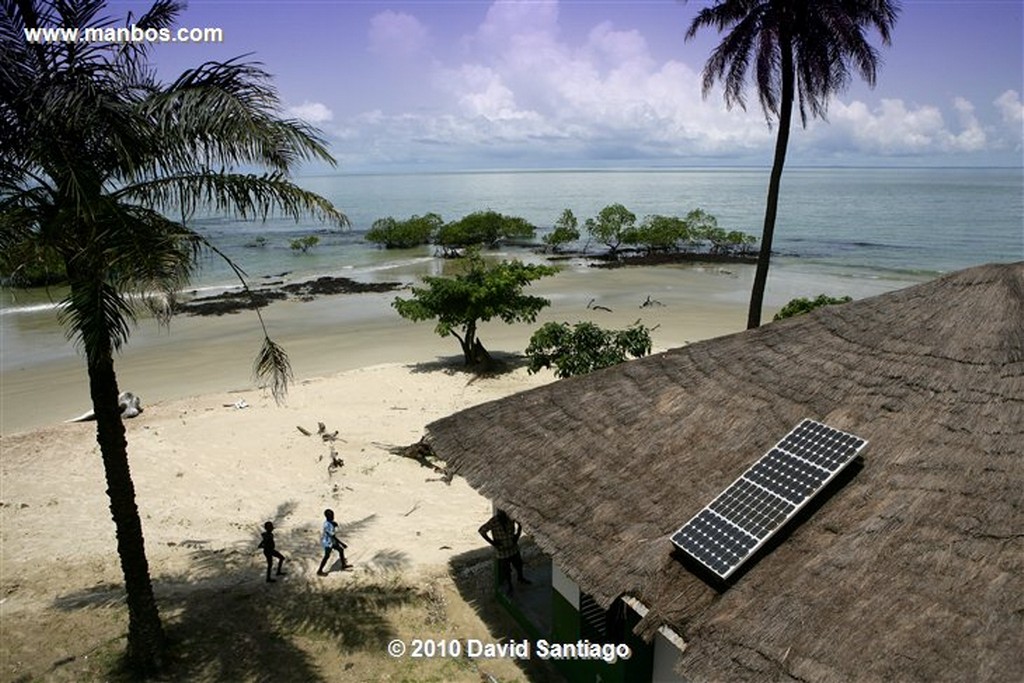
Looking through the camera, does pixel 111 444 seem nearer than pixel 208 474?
Yes

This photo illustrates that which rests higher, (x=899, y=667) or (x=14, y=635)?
(x=899, y=667)

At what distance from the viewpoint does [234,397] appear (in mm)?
21094

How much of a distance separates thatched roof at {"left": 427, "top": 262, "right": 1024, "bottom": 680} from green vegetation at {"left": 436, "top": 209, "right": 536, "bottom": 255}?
54277 millimetres

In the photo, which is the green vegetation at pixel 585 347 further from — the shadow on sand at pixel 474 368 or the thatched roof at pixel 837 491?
the thatched roof at pixel 837 491

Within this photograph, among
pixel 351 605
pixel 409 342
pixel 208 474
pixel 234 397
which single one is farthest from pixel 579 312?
pixel 351 605

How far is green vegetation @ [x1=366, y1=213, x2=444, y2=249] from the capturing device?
6688cm

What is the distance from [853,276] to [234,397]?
44887 mm

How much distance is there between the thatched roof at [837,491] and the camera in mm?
4863

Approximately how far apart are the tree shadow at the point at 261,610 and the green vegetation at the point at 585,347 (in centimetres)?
826

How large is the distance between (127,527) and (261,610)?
2642 mm

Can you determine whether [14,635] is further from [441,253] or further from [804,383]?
[441,253]

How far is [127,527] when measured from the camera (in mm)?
7984

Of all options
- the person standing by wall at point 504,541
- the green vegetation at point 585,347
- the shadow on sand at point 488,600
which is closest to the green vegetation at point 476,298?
the green vegetation at point 585,347

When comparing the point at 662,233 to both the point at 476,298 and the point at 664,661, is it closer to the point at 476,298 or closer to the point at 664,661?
the point at 476,298
